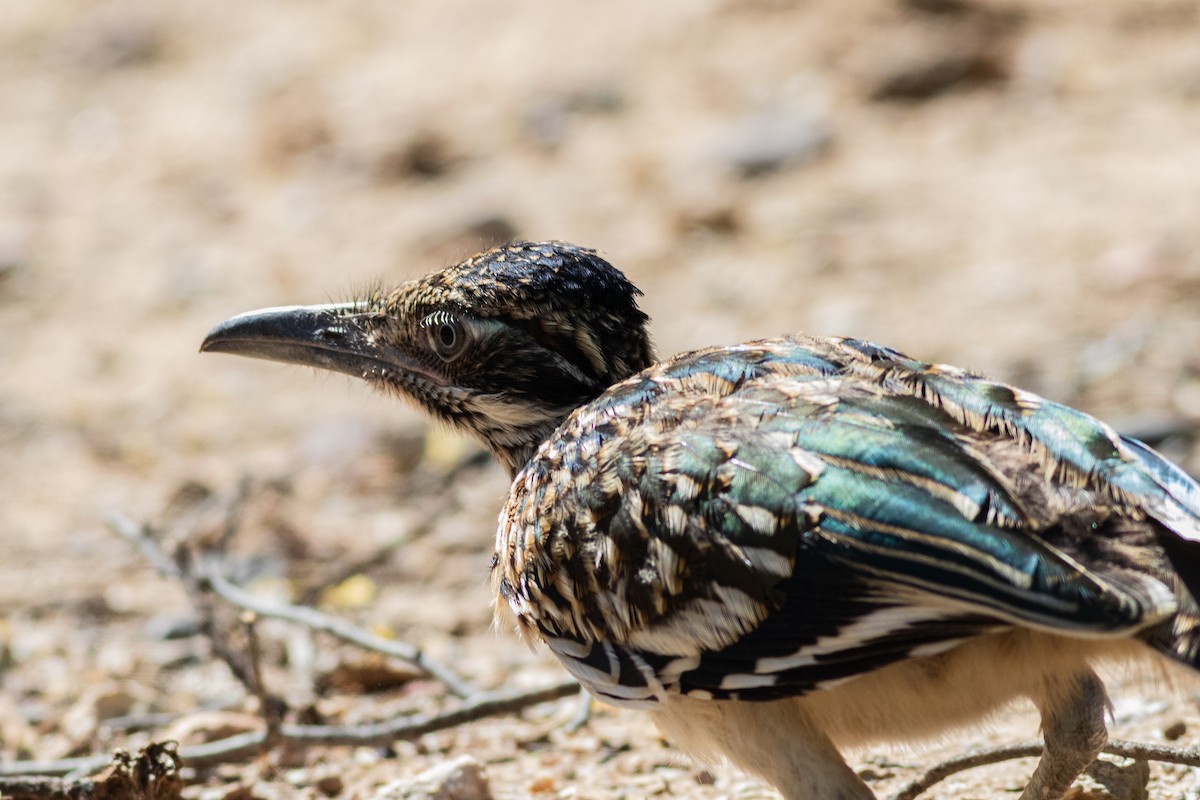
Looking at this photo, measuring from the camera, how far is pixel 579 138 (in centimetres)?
1110

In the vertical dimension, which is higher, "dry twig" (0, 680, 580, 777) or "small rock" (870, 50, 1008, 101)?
"small rock" (870, 50, 1008, 101)

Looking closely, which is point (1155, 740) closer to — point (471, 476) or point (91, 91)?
point (471, 476)

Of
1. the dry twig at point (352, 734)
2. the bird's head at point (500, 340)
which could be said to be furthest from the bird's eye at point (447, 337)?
the dry twig at point (352, 734)

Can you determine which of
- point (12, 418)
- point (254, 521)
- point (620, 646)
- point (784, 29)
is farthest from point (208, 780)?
point (784, 29)

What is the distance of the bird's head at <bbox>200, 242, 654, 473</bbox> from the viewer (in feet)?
16.8

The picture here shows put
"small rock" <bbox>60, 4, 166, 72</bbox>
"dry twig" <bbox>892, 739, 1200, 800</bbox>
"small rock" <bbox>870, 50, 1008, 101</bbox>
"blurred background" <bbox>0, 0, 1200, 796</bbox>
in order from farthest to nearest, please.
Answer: "small rock" <bbox>60, 4, 166, 72</bbox>, "small rock" <bbox>870, 50, 1008, 101</bbox>, "blurred background" <bbox>0, 0, 1200, 796</bbox>, "dry twig" <bbox>892, 739, 1200, 800</bbox>

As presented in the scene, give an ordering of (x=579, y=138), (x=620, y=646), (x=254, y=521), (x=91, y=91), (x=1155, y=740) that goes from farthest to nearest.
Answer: (x=91, y=91) < (x=579, y=138) < (x=254, y=521) < (x=1155, y=740) < (x=620, y=646)

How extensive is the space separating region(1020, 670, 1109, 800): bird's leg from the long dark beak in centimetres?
254

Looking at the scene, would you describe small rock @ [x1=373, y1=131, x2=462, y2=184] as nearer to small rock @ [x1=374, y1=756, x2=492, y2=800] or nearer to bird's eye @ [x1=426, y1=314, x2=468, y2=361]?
bird's eye @ [x1=426, y1=314, x2=468, y2=361]

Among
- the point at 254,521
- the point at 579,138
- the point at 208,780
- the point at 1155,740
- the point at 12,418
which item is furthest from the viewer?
the point at 579,138

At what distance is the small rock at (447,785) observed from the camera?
459cm

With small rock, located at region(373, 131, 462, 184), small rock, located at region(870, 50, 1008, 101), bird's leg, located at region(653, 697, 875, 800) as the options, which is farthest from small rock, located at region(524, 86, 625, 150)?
bird's leg, located at region(653, 697, 875, 800)

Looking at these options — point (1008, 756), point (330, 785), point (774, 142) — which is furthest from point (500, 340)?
point (774, 142)

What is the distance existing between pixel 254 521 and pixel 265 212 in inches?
149
